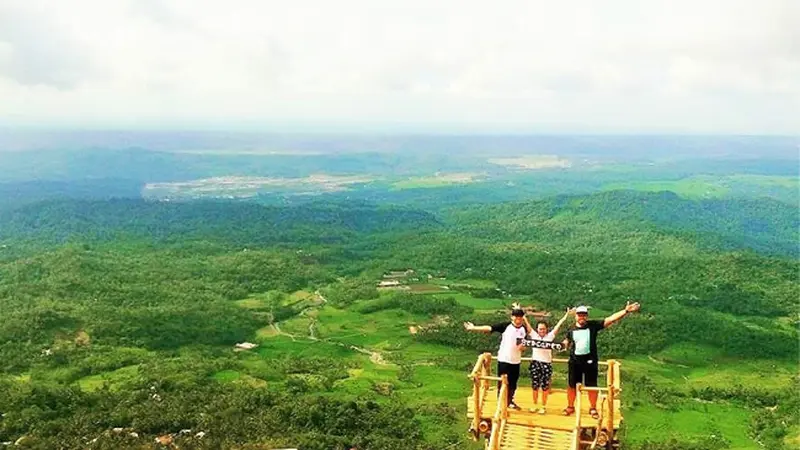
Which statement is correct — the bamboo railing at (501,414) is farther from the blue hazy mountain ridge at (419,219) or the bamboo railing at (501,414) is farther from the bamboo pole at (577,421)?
the blue hazy mountain ridge at (419,219)

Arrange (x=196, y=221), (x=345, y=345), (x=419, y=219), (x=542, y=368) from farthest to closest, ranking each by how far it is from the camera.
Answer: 1. (x=419, y=219)
2. (x=196, y=221)
3. (x=345, y=345)
4. (x=542, y=368)

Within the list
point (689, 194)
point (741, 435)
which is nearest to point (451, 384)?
point (741, 435)

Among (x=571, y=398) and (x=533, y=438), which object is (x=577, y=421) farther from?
(x=571, y=398)

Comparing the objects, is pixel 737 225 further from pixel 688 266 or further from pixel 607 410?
pixel 607 410

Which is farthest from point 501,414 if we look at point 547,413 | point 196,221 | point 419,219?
point 419,219

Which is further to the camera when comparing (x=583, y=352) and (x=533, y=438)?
(x=583, y=352)

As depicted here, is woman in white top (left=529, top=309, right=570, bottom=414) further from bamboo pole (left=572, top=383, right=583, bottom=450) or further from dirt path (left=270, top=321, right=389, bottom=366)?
dirt path (left=270, top=321, right=389, bottom=366)

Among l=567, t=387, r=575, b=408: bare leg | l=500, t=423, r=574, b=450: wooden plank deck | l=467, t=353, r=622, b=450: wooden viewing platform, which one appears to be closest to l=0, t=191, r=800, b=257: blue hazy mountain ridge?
l=467, t=353, r=622, b=450: wooden viewing platform
